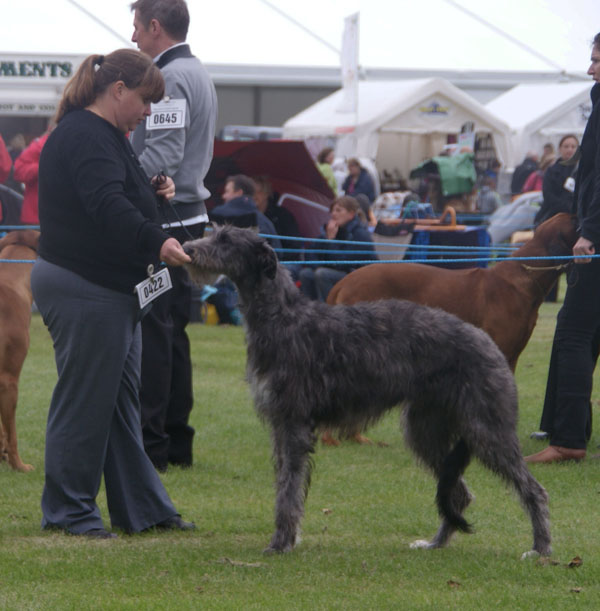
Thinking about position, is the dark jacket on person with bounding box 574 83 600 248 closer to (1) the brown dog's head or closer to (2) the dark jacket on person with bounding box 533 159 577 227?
(1) the brown dog's head

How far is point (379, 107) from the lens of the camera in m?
21.1

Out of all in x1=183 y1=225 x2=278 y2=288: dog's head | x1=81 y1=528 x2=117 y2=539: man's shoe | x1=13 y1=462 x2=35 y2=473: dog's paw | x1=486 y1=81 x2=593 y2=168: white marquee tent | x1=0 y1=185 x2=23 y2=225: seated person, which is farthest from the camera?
x1=486 y1=81 x2=593 y2=168: white marquee tent

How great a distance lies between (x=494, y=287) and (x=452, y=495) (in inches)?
114

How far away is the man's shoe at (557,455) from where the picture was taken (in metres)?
6.31

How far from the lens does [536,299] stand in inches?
275

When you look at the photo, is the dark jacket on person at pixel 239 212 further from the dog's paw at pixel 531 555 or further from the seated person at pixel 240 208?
the dog's paw at pixel 531 555

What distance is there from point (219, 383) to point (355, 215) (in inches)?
95.3

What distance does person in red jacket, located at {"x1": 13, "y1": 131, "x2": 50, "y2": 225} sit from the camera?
11250 millimetres

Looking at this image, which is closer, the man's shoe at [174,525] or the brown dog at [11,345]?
the man's shoe at [174,525]

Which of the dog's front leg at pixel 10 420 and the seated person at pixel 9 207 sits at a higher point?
the seated person at pixel 9 207

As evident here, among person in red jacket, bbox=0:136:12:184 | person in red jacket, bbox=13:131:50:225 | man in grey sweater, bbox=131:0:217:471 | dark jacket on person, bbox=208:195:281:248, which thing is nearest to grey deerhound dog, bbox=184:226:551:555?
man in grey sweater, bbox=131:0:217:471

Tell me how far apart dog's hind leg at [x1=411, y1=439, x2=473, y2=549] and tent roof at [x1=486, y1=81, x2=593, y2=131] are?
19.1 m

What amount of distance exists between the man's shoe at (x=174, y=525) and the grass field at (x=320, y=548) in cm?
7

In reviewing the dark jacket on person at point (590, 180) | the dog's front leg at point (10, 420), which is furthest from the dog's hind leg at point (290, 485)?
the dark jacket on person at point (590, 180)
